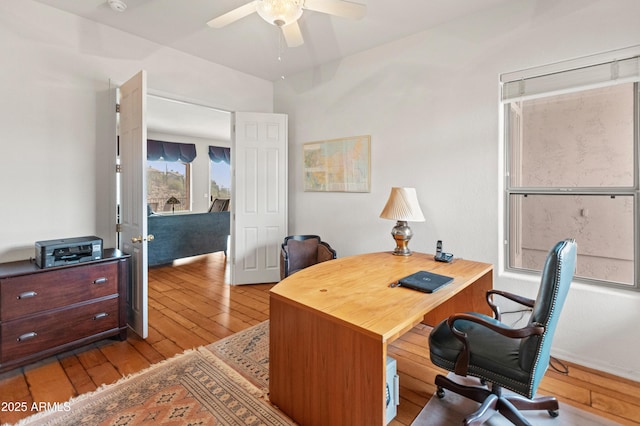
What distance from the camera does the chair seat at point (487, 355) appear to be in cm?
143

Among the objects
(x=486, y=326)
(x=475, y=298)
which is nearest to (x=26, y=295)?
(x=486, y=326)

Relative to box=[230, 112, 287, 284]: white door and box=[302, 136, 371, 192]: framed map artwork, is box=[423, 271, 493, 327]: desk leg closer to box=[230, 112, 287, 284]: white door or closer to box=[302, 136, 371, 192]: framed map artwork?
box=[302, 136, 371, 192]: framed map artwork

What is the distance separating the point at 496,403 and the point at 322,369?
1.00m

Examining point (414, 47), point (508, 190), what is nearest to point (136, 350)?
point (508, 190)

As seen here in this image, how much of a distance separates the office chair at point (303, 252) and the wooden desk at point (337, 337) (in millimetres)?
1448

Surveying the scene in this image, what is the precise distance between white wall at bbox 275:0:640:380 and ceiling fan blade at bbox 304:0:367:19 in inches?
53.5

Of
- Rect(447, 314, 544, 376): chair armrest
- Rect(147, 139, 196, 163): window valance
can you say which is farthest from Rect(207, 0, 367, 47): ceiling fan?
Rect(147, 139, 196, 163): window valance

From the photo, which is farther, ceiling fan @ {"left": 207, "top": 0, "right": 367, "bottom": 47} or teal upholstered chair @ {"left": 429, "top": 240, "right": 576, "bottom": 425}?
ceiling fan @ {"left": 207, "top": 0, "right": 367, "bottom": 47}

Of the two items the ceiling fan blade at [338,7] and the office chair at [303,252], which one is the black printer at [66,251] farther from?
the ceiling fan blade at [338,7]

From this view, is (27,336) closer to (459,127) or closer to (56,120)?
(56,120)

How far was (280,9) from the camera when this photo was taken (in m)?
1.77

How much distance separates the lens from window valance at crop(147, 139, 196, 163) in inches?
309

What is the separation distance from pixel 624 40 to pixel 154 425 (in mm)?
3806

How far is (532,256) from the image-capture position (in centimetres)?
262
